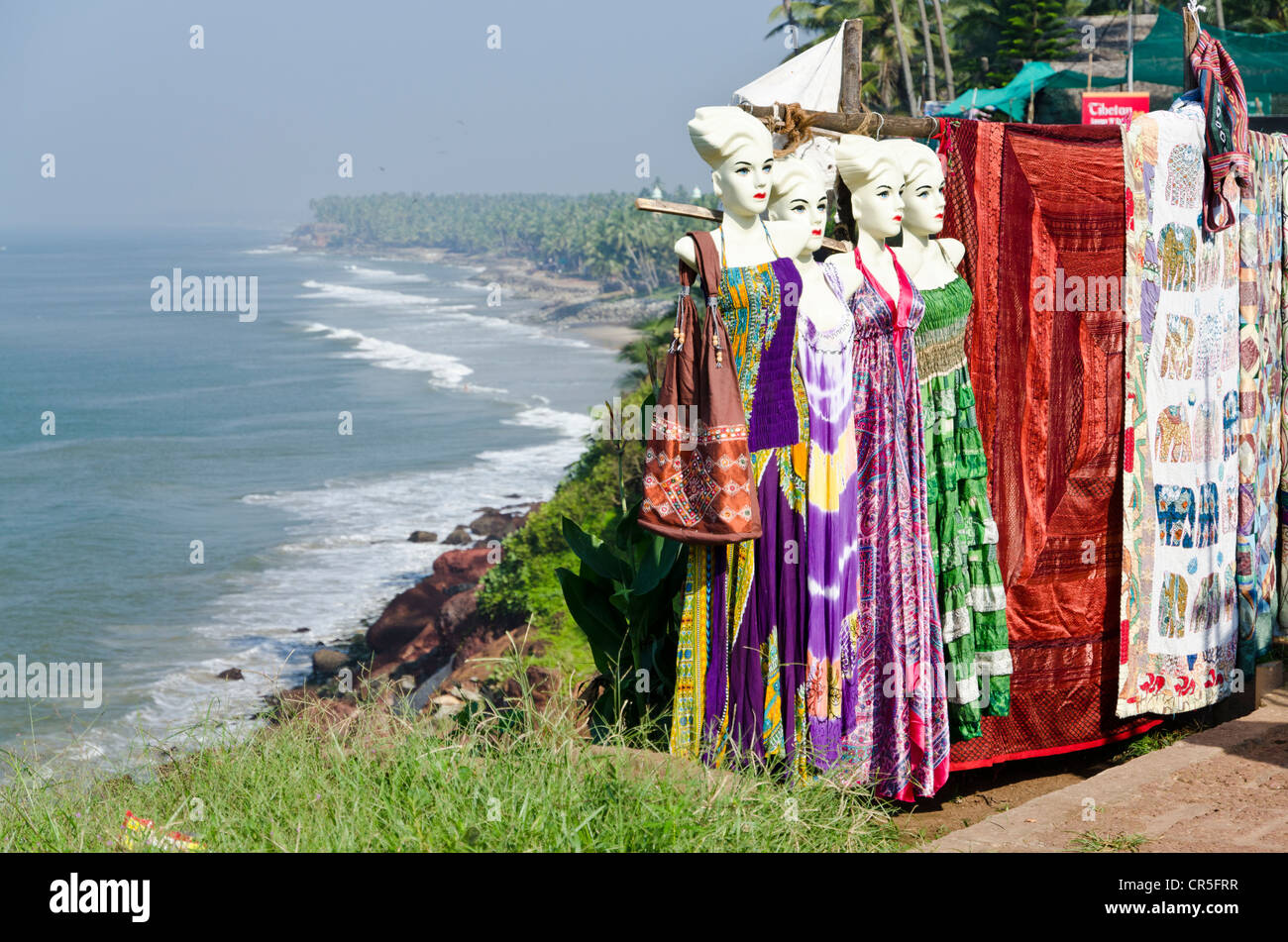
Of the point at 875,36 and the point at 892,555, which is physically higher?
the point at 875,36

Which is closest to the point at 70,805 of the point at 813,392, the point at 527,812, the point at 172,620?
the point at 527,812

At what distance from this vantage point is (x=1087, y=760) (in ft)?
15.1

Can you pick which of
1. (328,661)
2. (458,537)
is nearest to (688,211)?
(328,661)

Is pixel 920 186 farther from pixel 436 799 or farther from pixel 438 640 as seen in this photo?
pixel 438 640

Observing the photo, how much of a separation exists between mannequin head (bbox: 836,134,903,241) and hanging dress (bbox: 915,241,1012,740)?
0.91 feet

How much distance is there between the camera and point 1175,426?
4461mm

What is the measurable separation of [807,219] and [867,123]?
46cm

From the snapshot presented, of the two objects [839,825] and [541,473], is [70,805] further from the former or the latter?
[541,473]

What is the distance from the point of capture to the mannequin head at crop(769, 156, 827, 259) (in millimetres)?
3707

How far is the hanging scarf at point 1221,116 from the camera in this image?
4.36m

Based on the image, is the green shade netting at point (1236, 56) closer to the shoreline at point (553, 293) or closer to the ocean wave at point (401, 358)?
the shoreline at point (553, 293)

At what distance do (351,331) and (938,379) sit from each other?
54.7 metres

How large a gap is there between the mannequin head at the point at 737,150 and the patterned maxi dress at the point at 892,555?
436 millimetres
